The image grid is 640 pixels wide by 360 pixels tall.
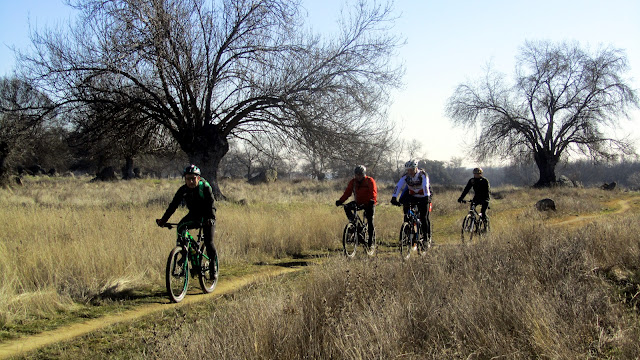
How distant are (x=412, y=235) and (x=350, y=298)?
4.63m

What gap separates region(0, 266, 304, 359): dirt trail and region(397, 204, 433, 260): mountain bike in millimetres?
3078

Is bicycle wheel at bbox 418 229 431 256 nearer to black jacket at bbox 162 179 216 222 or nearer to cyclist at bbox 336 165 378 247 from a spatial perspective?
cyclist at bbox 336 165 378 247

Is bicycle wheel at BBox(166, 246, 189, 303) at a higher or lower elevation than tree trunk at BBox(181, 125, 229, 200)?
lower

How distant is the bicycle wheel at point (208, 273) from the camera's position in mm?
6750

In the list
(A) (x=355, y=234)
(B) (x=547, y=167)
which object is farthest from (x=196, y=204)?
(B) (x=547, y=167)

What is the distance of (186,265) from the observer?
6406mm

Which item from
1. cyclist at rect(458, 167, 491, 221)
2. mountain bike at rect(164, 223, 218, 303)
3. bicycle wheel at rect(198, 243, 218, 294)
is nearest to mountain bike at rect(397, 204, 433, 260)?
cyclist at rect(458, 167, 491, 221)

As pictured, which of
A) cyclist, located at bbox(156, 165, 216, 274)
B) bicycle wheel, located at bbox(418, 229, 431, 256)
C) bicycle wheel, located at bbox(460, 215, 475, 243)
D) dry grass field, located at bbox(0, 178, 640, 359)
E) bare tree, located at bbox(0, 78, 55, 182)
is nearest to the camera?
dry grass field, located at bbox(0, 178, 640, 359)

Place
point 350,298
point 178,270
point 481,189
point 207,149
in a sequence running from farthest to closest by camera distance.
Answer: point 207,149 < point 481,189 < point 178,270 < point 350,298

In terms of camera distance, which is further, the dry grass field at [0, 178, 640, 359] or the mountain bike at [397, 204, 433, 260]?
the mountain bike at [397, 204, 433, 260]

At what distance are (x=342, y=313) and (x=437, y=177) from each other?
10120cm

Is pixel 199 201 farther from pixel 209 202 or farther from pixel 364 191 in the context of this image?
pixel 364 191

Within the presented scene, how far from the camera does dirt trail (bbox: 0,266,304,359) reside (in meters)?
4.54

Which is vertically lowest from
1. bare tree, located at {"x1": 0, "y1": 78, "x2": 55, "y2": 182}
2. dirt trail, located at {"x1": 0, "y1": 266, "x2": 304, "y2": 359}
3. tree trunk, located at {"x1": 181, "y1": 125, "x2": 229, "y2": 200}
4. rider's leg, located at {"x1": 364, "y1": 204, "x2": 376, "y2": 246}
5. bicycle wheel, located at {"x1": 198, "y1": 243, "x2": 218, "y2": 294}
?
dirt trail, located at {"x1": 0, "y1": 266, "x2": 304, "y2": 359}
